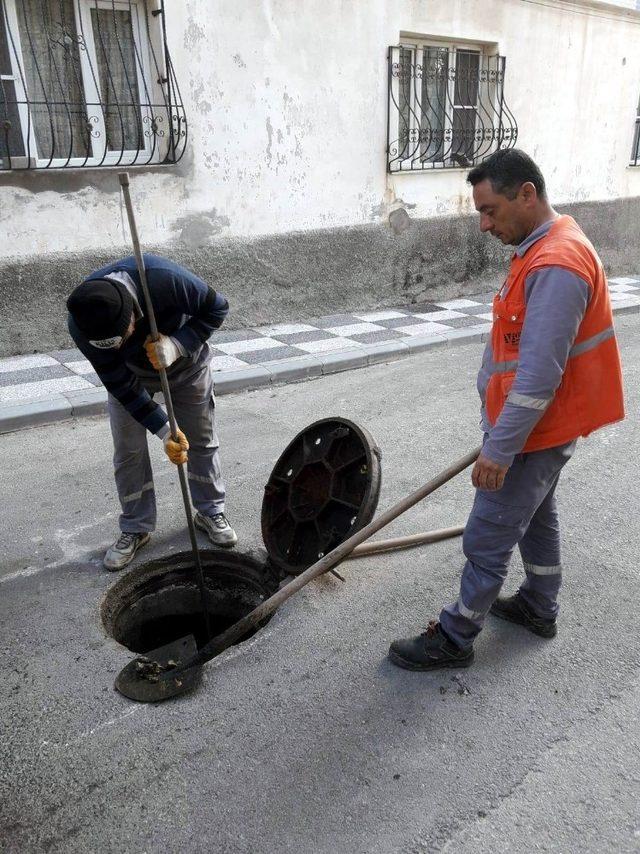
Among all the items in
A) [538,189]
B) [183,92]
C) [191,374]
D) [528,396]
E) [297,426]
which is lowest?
[297,426]

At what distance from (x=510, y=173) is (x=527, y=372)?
71 centimetres

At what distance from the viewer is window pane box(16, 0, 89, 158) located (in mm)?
6430

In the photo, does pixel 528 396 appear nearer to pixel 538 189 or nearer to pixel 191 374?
pixel 538 189

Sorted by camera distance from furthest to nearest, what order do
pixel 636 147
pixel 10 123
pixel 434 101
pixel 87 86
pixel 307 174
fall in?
pixel 636 147, pixel 434 101, pixel 307 174, pixel 87 86, pixel 10 123

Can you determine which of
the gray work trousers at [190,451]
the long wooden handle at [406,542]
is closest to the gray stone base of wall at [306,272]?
the gray work trousers at [190,451]

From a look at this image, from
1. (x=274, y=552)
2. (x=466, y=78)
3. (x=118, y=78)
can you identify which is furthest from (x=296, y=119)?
(x=274, y=552)

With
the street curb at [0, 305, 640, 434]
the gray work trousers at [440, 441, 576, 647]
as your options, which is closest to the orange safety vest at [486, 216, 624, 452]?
the gray work trousers at [440, 441, 576, 647]

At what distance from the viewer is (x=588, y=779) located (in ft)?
7.80

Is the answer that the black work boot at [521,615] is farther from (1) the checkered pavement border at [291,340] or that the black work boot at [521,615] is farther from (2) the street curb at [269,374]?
(1) the checkered pavement border at [291,340]

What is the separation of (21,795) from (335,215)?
7.35 metres

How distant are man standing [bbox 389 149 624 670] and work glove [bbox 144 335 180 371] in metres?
1.41

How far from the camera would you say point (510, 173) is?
2.44m

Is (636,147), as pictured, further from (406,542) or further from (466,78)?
(406,542)

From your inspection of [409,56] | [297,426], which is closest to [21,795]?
[297,426]
